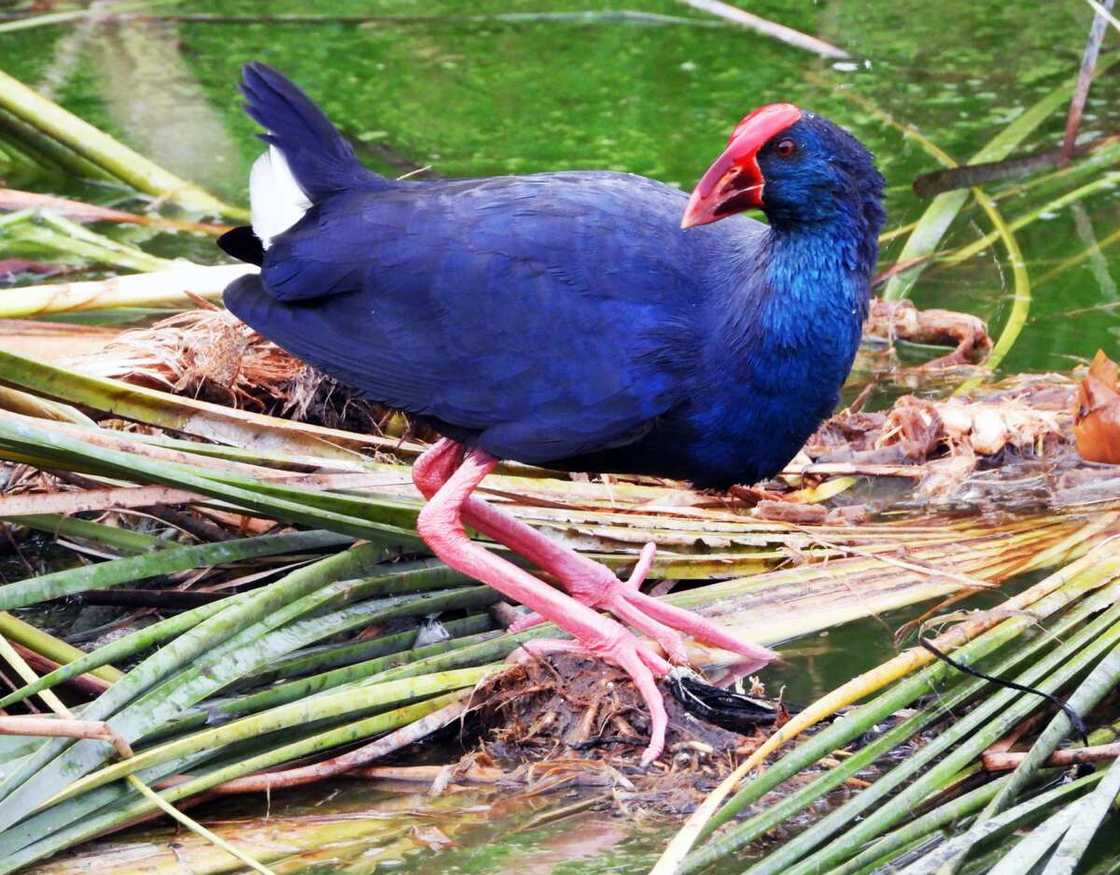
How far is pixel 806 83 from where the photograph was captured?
5367mm

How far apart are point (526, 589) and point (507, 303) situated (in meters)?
0.48

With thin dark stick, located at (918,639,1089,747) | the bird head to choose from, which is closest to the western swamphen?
the bird head

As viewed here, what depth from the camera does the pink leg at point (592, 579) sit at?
2.66 meters

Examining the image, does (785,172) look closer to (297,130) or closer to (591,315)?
(591,315)

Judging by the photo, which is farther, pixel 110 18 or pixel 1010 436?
pixel 110 18

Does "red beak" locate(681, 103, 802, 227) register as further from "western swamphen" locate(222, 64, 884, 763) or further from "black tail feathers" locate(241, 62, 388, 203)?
"black tail feathers" locate(241, 62, 388, 203)

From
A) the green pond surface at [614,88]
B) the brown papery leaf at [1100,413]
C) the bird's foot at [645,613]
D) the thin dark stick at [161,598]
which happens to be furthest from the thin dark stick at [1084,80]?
the thin dark stick at [161,598]

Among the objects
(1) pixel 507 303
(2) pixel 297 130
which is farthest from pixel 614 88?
(1) pixel 507 303

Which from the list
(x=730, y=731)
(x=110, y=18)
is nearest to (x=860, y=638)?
(x=730, y=731)

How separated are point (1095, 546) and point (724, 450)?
72 cm

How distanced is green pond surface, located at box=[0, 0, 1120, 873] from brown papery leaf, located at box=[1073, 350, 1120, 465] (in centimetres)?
72

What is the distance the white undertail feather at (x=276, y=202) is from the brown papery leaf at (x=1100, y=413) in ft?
5.03

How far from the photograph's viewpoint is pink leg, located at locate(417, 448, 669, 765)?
8.39ft

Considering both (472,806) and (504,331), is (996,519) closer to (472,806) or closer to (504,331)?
(504,331)
